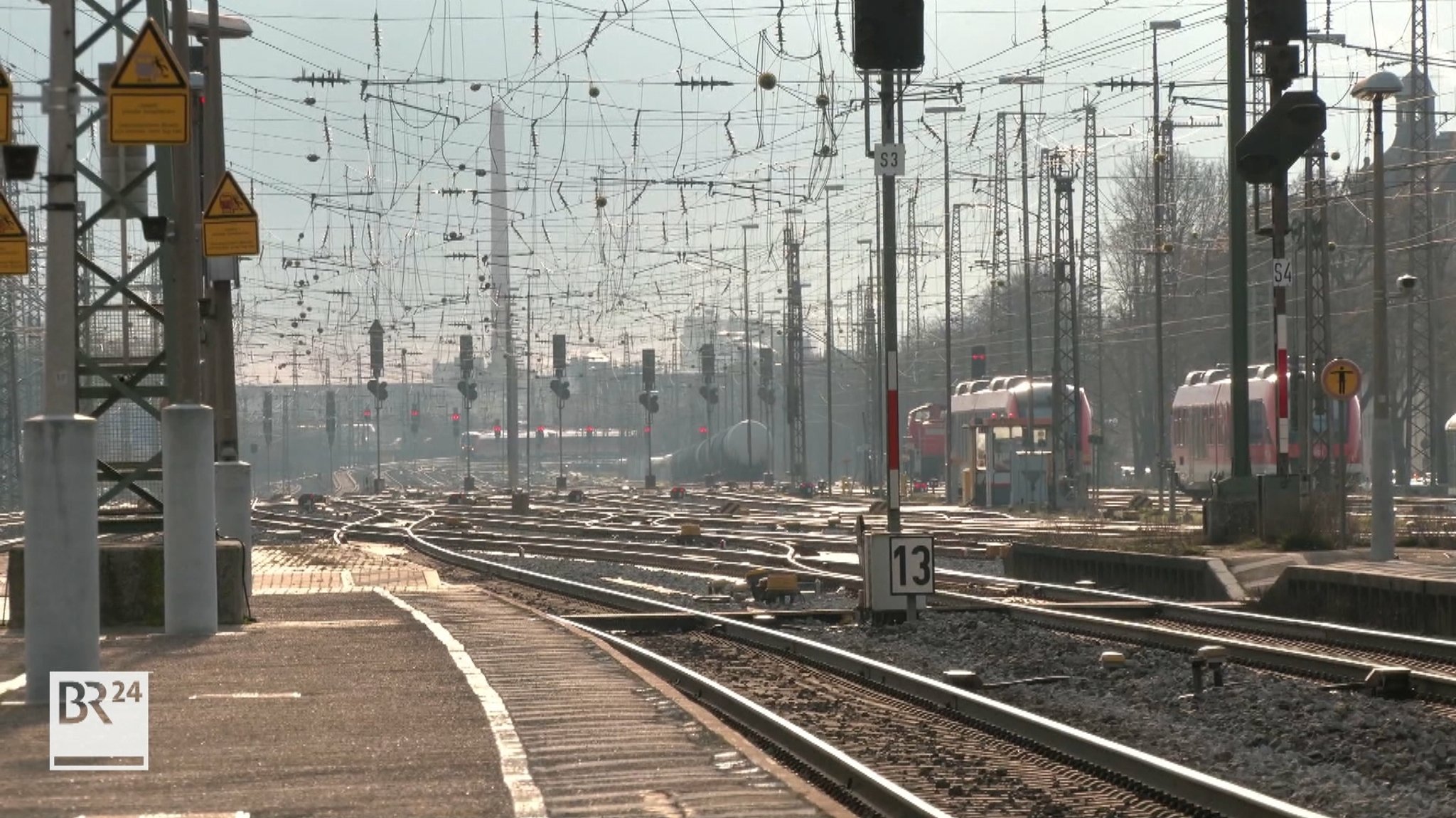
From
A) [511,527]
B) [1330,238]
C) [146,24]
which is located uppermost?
[1330,238]

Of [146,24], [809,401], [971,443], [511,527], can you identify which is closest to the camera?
[146,24]

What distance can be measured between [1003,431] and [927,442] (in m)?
25.0

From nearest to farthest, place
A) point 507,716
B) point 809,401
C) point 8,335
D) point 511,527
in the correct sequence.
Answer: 1. point 507,716
2. point 511,527
3. point 8,335
4. point 809,401

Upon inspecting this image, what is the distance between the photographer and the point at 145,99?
11.5 meters

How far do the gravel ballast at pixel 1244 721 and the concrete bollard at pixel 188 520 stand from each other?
5317 millimetres

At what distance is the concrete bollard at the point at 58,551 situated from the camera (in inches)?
422

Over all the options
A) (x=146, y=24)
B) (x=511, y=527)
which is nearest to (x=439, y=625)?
(x=146, y=24)

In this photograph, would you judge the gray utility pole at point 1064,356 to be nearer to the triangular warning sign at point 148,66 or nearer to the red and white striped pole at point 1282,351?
the red and white striped pole at point 1282,351

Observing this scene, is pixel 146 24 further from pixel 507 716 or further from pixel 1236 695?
pixel 1236 695

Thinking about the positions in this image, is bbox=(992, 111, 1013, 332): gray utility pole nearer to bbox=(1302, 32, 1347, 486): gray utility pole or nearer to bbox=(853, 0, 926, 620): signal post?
bbox=(1302, 32, 1347, 486): gray utility pole

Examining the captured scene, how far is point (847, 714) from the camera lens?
473 inches

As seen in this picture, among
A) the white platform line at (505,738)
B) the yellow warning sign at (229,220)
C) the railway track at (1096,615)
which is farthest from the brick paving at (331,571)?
the white platform line at (505,738)

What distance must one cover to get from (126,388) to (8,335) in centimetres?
4843

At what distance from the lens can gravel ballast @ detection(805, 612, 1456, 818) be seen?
9062 mm
